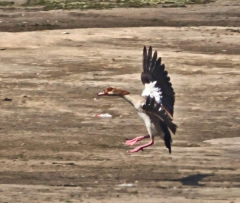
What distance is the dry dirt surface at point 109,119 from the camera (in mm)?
9797

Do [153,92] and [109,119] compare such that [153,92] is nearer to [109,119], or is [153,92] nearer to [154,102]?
[154,102]

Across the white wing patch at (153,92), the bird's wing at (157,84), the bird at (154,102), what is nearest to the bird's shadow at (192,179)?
the bird at (154,102)

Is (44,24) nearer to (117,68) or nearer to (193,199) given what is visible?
(117,68)

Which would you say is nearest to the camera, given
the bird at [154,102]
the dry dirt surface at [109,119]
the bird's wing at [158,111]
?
the dry dirt surface at [109,119]

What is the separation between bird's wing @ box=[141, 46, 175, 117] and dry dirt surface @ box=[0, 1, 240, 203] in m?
0.70

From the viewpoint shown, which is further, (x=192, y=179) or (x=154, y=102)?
(x=154, y=102)

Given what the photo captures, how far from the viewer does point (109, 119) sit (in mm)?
13312

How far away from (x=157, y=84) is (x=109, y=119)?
8.12 feet

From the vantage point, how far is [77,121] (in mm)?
13211

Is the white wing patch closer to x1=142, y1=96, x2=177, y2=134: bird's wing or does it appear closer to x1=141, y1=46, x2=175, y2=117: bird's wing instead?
x1=141, y1=46, x2=175, y2=117: bird's wing

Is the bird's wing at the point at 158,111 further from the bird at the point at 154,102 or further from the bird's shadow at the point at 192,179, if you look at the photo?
the bird's shadow at the point at 192,179

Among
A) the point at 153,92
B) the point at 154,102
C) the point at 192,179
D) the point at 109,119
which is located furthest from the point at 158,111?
the point at 109,119

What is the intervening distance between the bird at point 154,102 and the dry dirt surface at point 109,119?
0.37 metres

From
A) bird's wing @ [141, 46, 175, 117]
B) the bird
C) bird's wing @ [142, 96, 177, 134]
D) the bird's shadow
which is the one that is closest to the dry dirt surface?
the bird's shadow
